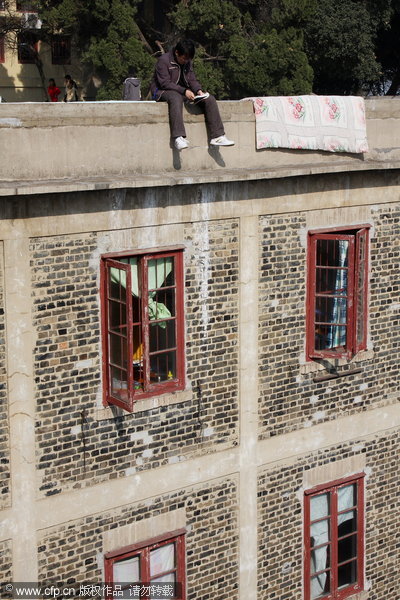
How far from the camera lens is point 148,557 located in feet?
42.4

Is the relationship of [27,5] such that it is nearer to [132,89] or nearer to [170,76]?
[132,89]

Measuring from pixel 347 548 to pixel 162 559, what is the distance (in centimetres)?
314

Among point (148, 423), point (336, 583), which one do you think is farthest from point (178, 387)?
point (336, 583)

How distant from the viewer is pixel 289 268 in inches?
539

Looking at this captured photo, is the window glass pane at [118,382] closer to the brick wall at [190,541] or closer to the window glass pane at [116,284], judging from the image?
the window glass pane at [116,284]

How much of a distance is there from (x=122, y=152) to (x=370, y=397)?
5.29 meters

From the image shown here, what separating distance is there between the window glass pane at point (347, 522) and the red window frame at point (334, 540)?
0.04 metres

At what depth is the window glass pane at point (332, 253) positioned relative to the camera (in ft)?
45.7

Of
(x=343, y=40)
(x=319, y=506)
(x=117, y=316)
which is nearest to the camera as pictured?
(x=117, y=316)

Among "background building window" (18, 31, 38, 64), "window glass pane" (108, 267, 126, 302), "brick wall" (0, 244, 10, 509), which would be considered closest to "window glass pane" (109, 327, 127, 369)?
"window glass pane" (108, 267, 126, 302)

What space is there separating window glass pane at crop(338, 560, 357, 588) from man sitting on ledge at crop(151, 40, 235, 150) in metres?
6.33

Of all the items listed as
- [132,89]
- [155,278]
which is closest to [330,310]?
[155,278]

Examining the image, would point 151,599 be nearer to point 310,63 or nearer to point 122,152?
point 122,152

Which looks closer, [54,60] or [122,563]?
[122,563]
